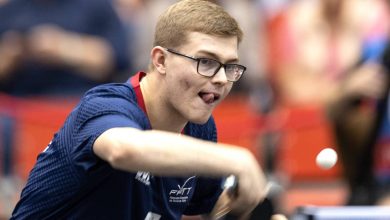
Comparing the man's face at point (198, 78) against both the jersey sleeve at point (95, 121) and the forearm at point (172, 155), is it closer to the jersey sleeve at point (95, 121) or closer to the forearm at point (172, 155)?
the jersey sleeve at point (95, 121)

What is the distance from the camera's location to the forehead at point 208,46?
479cm

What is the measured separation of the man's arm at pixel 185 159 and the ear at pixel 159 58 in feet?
2.61

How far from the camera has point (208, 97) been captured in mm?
4836

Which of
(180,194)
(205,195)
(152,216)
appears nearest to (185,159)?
(152,216)

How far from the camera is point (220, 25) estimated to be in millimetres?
4840

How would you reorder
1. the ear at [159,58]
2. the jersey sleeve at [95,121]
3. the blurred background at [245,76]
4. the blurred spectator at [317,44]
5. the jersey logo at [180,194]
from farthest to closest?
1. the blurred spectator at [317,44]
2. the blurred background at [245,76]
3. the jersey logo at [180,194]
4. the ear at [159,58]
5. the jersey sleeve at [95,121]

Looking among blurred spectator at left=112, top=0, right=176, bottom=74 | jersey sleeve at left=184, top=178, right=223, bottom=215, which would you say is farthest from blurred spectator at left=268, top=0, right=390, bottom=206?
jersey sleeve at left=184, top=178, right=223, bottom=215

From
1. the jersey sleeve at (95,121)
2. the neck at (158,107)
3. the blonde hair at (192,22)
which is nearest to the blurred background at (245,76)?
the neck at (158,107)

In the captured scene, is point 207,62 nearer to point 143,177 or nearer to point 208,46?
point 208,46

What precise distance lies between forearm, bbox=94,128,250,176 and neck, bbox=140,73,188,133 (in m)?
0.81

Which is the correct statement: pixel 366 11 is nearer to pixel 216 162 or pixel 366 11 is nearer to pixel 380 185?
pixel 380 185

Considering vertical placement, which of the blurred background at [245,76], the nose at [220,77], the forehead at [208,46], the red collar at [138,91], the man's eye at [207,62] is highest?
the forehead at [208,46]

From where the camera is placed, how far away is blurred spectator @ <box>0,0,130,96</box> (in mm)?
9641

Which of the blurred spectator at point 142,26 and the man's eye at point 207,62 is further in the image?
the blurred spectator at point 142,26
